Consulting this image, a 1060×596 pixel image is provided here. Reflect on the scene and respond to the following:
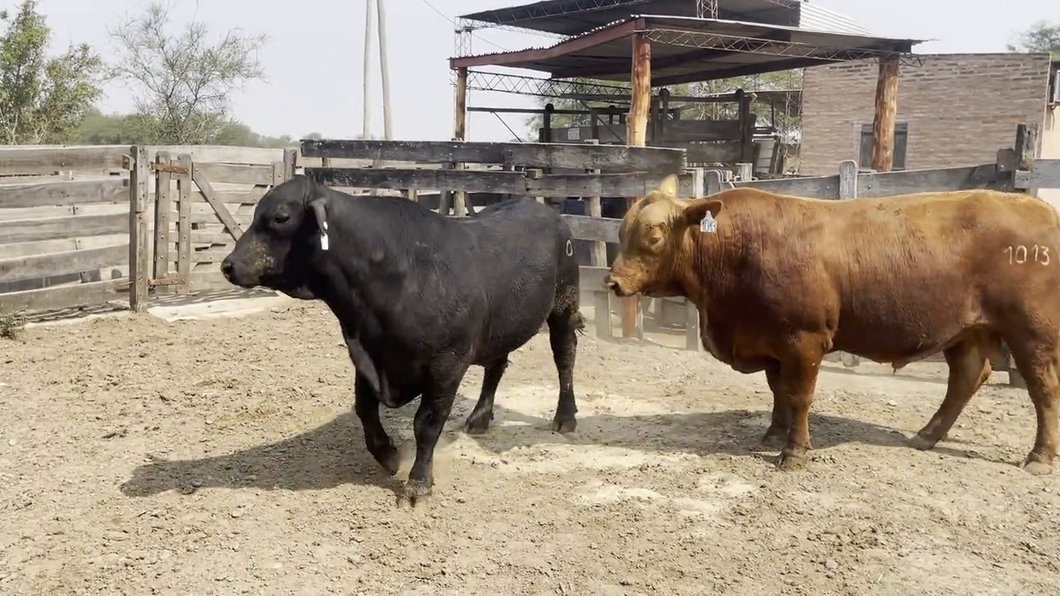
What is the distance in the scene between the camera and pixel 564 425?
5.95m

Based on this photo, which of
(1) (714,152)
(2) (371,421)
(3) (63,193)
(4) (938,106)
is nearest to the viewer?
(2) (371,421)

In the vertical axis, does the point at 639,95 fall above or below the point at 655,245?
above

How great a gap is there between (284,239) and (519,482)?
1.82 meters

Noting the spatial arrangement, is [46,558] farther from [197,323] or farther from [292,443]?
[197,323]

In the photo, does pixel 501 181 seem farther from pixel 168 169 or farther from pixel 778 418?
pixel 778 418

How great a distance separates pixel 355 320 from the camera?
184 inches

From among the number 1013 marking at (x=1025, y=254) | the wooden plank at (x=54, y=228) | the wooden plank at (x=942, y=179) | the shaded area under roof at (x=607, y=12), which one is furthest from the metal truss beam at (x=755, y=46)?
the number 1013 marking at (x=1025, y=254)

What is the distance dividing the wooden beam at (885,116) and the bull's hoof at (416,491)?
37.6 feet

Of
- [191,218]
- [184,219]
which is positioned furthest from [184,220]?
[191,218]

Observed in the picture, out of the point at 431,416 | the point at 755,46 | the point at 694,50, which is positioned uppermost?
the point at 694,50

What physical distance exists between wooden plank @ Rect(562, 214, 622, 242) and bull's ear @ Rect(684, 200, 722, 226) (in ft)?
9.96

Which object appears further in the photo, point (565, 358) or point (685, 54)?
point (685, 54)

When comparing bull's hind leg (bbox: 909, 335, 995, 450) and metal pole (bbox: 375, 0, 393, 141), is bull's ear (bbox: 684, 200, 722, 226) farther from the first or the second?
metal pole (bbox: 375, 0, 393, 141)

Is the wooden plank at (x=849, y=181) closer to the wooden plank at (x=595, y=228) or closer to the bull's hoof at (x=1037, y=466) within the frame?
the wooden plank at (x=595, y=228)
